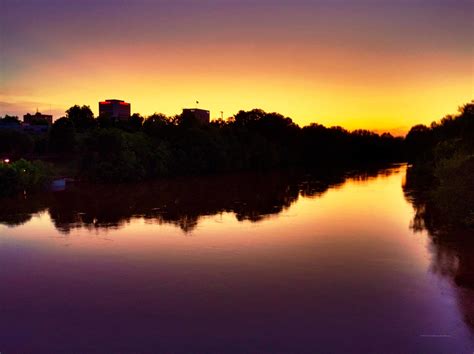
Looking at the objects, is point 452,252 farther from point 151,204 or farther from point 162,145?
point 162,145

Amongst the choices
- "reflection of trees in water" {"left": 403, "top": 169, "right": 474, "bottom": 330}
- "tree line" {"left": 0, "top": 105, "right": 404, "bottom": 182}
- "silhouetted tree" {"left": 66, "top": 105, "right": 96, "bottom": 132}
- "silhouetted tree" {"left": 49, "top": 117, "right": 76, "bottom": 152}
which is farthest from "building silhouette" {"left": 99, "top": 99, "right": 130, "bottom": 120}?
"reflection of trees in water" {"left": 403, "top": 169, "right": 474, "bottom": 330}

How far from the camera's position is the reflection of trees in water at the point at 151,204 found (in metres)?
27.3

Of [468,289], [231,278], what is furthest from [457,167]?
[231,278]

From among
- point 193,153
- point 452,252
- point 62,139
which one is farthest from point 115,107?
point 452,252

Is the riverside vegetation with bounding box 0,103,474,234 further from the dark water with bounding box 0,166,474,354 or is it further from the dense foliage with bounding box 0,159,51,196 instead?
the dark water with bounding box 0,166,474,354

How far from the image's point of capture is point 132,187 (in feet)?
154

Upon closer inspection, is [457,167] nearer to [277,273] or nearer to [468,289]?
[468,289]

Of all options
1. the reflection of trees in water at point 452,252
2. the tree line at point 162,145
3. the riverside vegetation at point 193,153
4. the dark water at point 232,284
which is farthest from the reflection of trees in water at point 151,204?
the reflection of trees in water at point 452,252

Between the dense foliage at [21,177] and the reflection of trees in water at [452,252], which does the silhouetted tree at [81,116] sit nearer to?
the dense foliage at [21,177]

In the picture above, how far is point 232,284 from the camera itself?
14461mm

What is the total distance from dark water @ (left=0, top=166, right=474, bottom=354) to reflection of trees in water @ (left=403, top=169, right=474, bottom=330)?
8 cm

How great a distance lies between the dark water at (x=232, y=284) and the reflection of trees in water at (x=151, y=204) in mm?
362

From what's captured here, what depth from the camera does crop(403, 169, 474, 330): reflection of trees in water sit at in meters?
13.4

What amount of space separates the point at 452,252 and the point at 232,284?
30.5 feet
